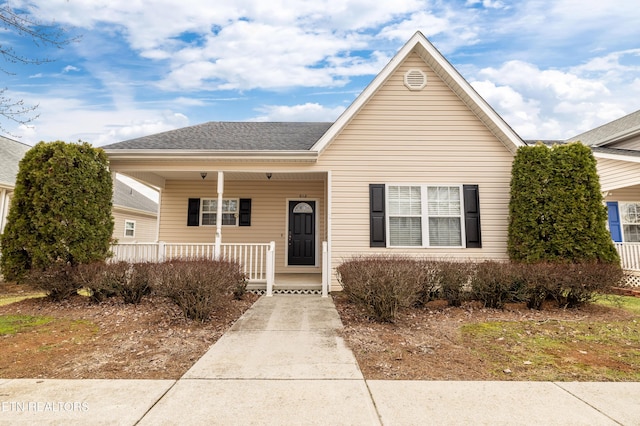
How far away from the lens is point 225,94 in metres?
18.1

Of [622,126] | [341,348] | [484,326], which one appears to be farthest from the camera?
[622,126]

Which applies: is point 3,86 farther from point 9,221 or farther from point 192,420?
point 192,420

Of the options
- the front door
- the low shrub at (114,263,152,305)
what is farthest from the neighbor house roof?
the low shrub at (114,263,152,305)

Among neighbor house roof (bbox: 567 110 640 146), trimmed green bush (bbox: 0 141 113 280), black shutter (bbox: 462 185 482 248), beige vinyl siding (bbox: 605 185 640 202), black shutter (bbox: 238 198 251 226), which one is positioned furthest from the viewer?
neighbor house roof (bbox: 567 110 640 146)

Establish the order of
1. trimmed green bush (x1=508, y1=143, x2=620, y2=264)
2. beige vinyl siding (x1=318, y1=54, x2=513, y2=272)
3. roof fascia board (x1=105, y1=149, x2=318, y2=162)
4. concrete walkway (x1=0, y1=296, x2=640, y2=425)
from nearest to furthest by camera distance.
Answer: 1. concrete walkway (x1=0, y1=296, x2=640, y2=425)
2. trimmed green bush (x1=508, y1=143, x2=620, y2=264)
3. roof fascia board (x1=105, y1=149, x2=318, y2=162)
4. beige vinyl siding (x1=318, y1=54, x2=513, y2=272)

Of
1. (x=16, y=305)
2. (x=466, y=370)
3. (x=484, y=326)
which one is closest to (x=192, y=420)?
(x=466, y=370)

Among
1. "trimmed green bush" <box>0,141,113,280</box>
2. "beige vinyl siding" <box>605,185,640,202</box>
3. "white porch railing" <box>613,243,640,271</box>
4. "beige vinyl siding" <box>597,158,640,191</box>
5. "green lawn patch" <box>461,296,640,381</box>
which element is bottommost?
"green lawn patch" <box>461,296,640,381</box>

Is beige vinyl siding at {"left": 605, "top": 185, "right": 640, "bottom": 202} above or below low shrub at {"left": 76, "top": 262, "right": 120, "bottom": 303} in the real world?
above

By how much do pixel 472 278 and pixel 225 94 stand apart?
16.8 metres

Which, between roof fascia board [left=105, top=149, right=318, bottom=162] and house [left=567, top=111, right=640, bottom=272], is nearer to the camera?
roof fascia board [left=105, top=149, right=318, bottom=162]

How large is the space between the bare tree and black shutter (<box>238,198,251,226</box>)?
5.34 metres

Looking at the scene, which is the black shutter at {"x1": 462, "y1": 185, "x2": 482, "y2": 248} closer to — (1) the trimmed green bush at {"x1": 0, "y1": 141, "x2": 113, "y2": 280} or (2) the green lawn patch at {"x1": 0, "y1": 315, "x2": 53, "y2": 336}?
(1) the trimmed green bush at {"x1": 0, "y1": 141, "x2": 113, "y2": 280}

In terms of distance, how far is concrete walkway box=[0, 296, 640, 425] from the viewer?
7.52ft

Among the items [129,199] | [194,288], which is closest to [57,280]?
[194,288]
